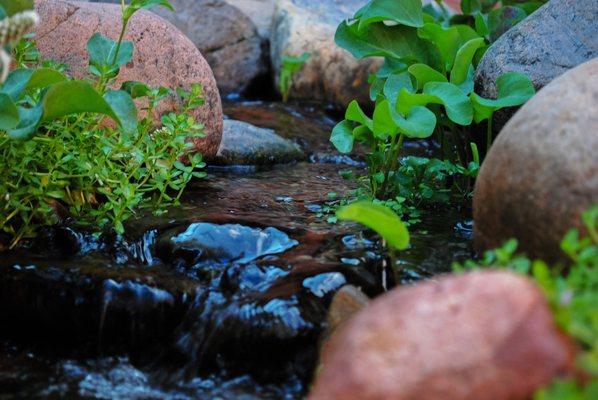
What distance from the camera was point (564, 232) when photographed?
210cm

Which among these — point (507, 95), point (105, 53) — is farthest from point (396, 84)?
point (105, 53)

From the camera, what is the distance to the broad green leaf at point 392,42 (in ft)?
12.5

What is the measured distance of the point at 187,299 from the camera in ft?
8.56

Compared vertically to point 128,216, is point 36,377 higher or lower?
lower

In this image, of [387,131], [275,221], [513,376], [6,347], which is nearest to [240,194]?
[275,221]

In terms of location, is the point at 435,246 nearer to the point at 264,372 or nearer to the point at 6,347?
the point at 264,372

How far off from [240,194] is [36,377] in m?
1.63

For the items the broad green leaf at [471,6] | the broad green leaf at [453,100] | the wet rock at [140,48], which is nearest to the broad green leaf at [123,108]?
the broad green leaf at [453,100]

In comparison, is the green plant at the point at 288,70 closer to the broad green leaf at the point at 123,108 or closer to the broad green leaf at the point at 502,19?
the broad green leaf at the point at 502,19

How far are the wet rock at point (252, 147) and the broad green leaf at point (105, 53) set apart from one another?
1.63 metres

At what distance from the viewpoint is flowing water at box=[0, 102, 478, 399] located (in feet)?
7.81

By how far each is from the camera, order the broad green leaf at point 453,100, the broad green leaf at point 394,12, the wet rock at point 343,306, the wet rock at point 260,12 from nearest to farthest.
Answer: the wet rock at point 343,306 < the broad green leaf at point 453,100 < the broad green leaf at point 394,12 < the wet rock at point 260,12

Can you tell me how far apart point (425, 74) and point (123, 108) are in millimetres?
1431

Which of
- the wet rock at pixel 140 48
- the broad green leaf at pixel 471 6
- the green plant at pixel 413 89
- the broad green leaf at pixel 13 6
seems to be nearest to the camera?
the broad green leaf at pixel 13 6
